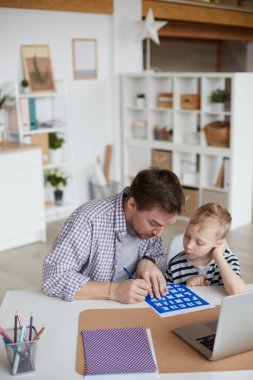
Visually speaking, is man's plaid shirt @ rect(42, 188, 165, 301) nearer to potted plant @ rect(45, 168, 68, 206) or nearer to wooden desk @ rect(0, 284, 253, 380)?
wooden desk @ rect(0, 284, 253, 380)

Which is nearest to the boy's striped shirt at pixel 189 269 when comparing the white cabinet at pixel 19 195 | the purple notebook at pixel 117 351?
the purple notebook at pixel 117 351

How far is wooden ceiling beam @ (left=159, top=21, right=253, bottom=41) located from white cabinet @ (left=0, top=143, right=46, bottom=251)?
8.99 feet

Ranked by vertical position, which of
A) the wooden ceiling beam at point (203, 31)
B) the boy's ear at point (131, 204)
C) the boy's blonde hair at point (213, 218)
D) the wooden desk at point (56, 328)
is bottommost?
the wooden desk at point (56, 328)

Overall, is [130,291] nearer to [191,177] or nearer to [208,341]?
[208,341]

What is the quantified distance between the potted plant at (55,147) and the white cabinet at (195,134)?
99 cm

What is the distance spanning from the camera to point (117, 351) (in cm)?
153

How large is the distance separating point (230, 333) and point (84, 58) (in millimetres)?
4523

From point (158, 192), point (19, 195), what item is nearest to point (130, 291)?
point (158, 192)

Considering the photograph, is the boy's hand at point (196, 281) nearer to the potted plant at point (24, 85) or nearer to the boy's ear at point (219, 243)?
the boy's ear at point (219, 243)

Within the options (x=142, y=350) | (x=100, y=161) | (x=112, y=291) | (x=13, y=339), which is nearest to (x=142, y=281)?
(x=112, y=291)

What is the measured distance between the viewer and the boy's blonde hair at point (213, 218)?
2.00m

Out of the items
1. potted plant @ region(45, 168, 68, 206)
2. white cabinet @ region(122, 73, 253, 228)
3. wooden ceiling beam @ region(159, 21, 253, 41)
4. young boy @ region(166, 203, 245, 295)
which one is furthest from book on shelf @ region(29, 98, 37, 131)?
young boy @ region(166, 203, 245, 295)

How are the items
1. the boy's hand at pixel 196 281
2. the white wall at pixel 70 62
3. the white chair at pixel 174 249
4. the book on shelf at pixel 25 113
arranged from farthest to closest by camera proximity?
the white wall at pixel 70 62 < the book on shelf at pixel 25 113 < the white chair at pixel 174 249 < the boy's hand at pixel 196 281

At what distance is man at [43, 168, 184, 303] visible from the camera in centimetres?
186
